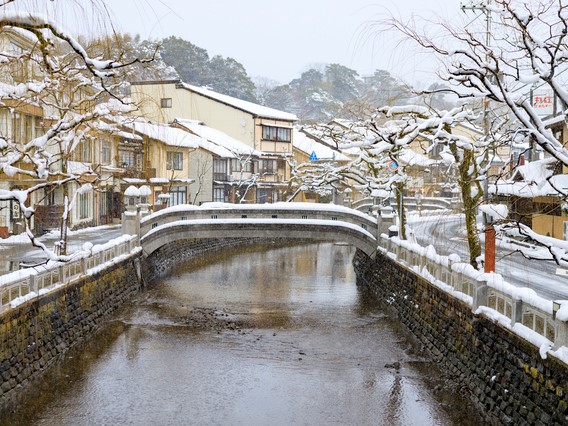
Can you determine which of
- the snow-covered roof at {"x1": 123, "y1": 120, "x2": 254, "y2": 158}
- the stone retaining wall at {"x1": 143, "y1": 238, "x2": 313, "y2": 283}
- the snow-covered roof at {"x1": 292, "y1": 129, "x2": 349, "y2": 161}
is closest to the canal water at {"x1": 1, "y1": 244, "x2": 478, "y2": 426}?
the stone retaining wall at {"x1": 143, "y1": 238, "x2": 313, "y2": 283}

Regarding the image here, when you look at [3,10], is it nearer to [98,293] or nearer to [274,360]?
[274,360]

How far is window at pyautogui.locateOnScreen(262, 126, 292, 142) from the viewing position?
5888cm

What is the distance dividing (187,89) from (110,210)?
15091 millimetres

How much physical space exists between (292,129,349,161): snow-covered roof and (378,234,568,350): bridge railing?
127 ft

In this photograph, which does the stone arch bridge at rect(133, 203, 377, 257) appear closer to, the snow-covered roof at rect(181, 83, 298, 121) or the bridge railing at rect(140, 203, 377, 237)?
the bridge railing at rect(140, 203, 377, 237)

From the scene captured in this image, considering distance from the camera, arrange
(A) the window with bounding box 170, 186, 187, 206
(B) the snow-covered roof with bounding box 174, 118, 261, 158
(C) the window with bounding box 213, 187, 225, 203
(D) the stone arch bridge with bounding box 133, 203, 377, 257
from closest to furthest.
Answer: (D) the stone arch bridge with bounding box 133, 203, 377, 257 → (A) the window with bounding box 170, 186, 187, 206 → (B) the snow-covered roof with bounding box 174, 118, 261, 158 → (C) the window with bounding box 213, 187, 225, 203

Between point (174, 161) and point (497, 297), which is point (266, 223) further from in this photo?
point (497, 297)

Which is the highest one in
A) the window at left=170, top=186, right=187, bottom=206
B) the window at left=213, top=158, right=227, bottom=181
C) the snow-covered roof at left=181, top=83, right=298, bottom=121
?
the snow-covered roof at left=181, top=83, right=298, bottom=121

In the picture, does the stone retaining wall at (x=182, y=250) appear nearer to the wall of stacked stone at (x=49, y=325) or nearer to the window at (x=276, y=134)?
the wall of stacked stone at (x=49, y=325)

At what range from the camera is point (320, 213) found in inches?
1267

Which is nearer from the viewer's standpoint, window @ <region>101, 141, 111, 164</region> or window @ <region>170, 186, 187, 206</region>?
window @ <region>101, 141, 111, 164</region>

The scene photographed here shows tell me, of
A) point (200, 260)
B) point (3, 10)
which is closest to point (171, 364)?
point (3, 10)

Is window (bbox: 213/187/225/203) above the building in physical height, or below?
below

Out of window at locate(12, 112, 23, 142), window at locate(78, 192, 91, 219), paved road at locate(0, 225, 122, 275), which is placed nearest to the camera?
paved road at locate(0, 225, 122, 275)
